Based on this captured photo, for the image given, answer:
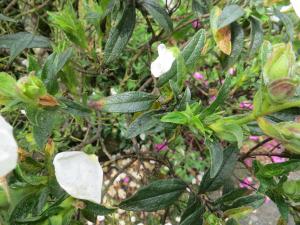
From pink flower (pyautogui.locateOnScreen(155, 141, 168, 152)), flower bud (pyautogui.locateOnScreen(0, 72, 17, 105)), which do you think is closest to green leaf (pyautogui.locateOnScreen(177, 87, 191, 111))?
flower bud (pyautogui.locateOnScreen(0, 72, 17, 105))

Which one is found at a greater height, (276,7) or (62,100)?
(276,7)

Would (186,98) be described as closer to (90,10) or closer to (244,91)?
(90,10)

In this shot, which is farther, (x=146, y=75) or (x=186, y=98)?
(x=146, y=75)

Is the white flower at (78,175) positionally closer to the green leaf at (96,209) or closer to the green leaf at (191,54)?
the green leaf at (96,209)

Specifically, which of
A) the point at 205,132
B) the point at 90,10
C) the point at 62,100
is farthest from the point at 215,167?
the point at 90,10

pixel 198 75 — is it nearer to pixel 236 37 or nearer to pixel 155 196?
pixel 236 37

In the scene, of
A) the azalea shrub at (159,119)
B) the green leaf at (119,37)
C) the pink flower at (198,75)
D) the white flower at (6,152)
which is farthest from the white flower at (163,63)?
the pink flower at (198,75)
